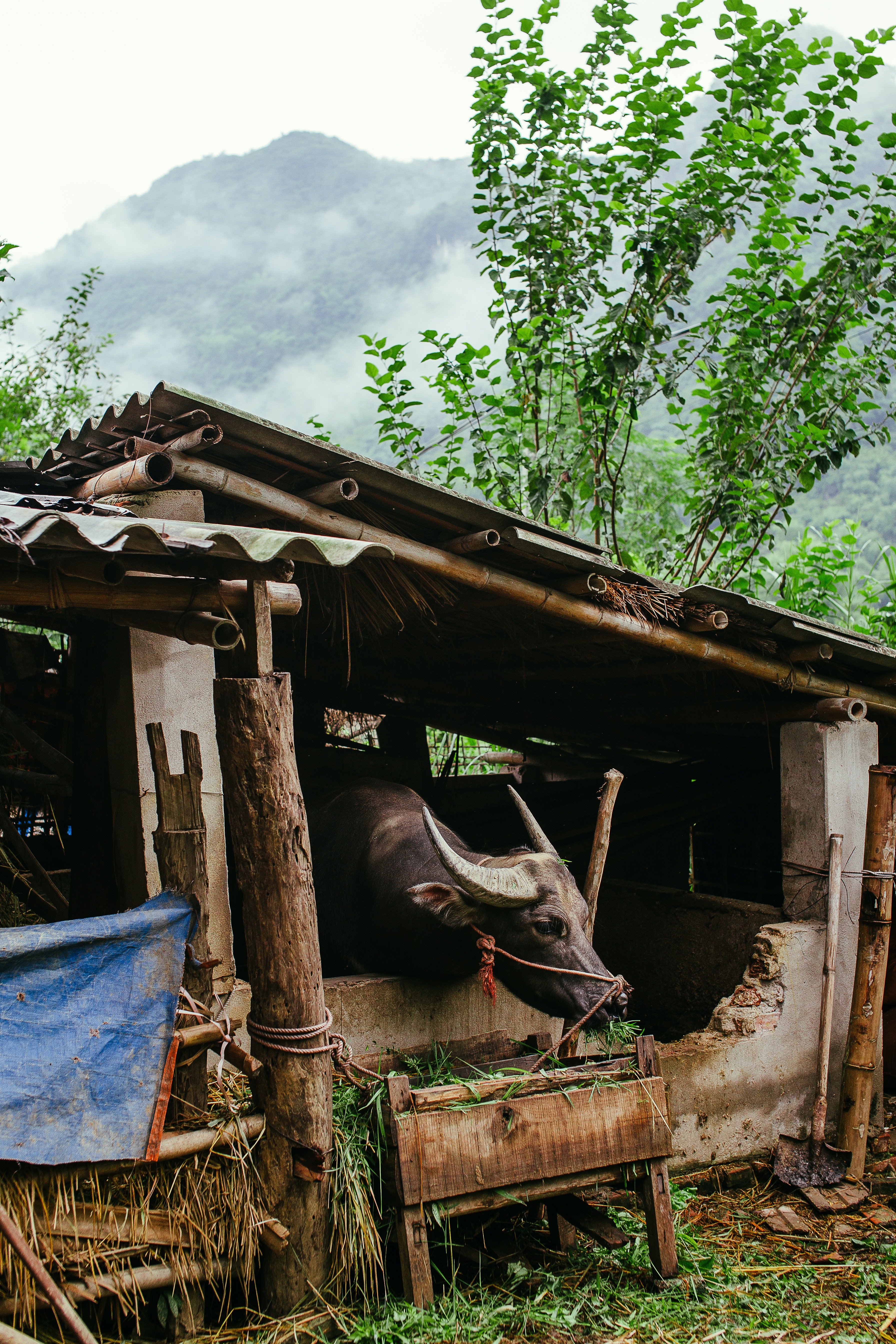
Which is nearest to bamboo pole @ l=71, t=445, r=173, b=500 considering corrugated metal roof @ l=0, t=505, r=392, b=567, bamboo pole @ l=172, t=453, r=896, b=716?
bamboo pole @ l=172, t=453, r=896, b=716

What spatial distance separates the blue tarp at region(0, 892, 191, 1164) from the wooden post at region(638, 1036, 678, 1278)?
171 cm

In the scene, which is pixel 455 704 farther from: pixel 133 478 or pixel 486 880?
pixel 133 478

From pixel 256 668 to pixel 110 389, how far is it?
13.4 meters

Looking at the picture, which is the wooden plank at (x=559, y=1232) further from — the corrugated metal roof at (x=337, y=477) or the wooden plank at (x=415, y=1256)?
the corrugated metal roof at (x=337, y=477)

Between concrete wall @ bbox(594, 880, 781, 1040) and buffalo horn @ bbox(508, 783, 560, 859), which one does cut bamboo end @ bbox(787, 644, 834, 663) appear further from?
buffalo horn @ bbox(508, 783, 560, 859)

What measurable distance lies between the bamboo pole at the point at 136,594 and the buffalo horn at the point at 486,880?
41.1 inches

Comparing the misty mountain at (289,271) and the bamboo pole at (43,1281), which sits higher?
the misty mountain at (289,271)

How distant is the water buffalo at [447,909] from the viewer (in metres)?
3.84

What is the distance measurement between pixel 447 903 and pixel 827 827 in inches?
91.4

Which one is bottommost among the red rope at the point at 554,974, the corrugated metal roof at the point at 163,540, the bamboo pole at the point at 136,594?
the red rope at the point at 554,974

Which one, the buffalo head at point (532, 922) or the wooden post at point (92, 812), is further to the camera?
the wooden post at point (92, 812)

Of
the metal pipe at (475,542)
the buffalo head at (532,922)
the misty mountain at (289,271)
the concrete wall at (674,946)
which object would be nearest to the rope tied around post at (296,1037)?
the buffalo head at (532,922)

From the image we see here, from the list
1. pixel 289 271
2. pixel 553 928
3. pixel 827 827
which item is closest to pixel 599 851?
pixel 553 928

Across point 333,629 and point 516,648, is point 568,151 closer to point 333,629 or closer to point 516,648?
point 516,648
